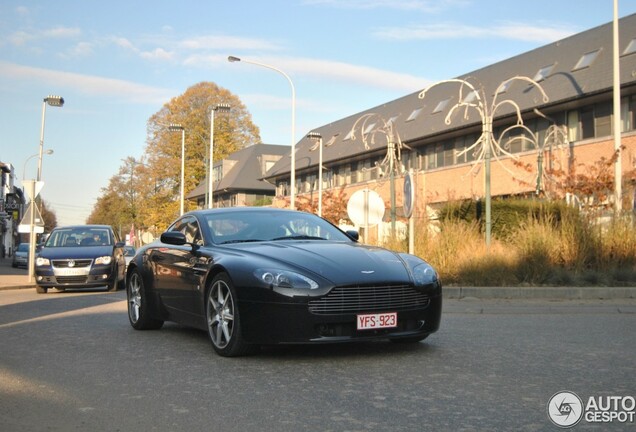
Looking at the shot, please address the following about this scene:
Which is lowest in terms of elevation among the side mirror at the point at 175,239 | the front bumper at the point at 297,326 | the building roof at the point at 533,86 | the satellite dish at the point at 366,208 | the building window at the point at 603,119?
the front bumper at the point at 297,326

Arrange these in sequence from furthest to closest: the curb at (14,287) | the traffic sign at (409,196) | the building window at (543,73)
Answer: the building window at (543,73)
the curb at (14,287)
the traffic sign at (409,196)

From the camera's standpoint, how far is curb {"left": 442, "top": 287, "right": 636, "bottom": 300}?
13.1 meters

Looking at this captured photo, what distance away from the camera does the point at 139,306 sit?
9703 millimetres

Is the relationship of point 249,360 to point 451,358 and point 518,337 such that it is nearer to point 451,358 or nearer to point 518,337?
point 451,358

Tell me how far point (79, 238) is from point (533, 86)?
2402cm

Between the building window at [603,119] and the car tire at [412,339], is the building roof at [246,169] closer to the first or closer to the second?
the building window at [603,119]

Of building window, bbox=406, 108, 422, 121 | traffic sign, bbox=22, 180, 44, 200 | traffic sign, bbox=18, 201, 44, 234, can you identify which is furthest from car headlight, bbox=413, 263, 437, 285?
building window, bbox=406, 108, 422, 121

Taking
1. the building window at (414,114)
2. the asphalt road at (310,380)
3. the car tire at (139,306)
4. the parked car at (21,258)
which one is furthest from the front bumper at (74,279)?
the building window at (414,114)

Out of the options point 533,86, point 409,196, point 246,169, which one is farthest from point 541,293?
point 246,169

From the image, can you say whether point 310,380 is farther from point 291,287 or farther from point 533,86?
point 533,86

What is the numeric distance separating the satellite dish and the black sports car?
967 cm

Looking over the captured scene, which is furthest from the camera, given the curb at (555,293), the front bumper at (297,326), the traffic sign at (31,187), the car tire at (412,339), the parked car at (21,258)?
the parked car at (21,258)

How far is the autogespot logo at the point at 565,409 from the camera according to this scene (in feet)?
15.2

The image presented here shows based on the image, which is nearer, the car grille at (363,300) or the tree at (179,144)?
the car grille at (363,300)
